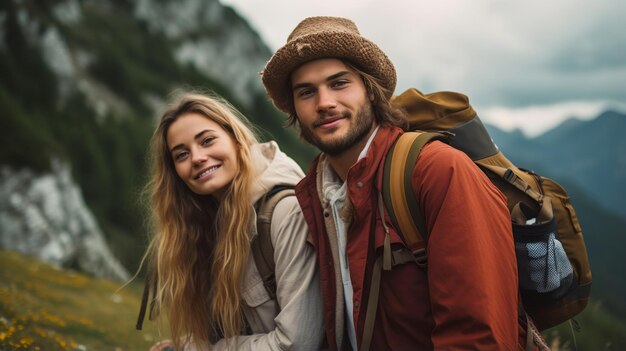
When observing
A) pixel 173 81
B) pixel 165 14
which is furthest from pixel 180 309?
pixel 165 14

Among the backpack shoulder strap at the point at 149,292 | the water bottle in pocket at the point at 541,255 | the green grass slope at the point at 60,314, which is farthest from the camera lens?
the green grass slope at the point at 60,314

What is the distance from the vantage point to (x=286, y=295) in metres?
3.46

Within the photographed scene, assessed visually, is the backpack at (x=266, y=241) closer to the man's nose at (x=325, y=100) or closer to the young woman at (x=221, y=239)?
the young woman at (x=221, y=239)

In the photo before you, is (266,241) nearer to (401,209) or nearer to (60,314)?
(401,209)

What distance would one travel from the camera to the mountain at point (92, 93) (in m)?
28.8

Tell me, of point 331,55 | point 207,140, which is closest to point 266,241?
point 207,140

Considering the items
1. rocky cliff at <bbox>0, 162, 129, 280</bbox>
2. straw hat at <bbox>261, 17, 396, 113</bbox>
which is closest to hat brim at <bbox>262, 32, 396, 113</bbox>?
straw hat at <bbox>261, 17, 396, 113</bbox>

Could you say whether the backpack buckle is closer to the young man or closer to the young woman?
the young man

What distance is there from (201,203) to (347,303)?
1.82 metres

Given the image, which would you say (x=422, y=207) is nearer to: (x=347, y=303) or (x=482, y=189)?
(x=482, y=189)

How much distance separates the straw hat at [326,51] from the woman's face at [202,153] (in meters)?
0.61

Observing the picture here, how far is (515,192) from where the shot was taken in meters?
2.93

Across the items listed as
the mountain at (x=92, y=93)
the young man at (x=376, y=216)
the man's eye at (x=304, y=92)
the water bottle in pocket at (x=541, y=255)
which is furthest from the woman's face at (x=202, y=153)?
the mountain at (x=92, y=93)

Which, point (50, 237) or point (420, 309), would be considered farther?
point (50, 237)
